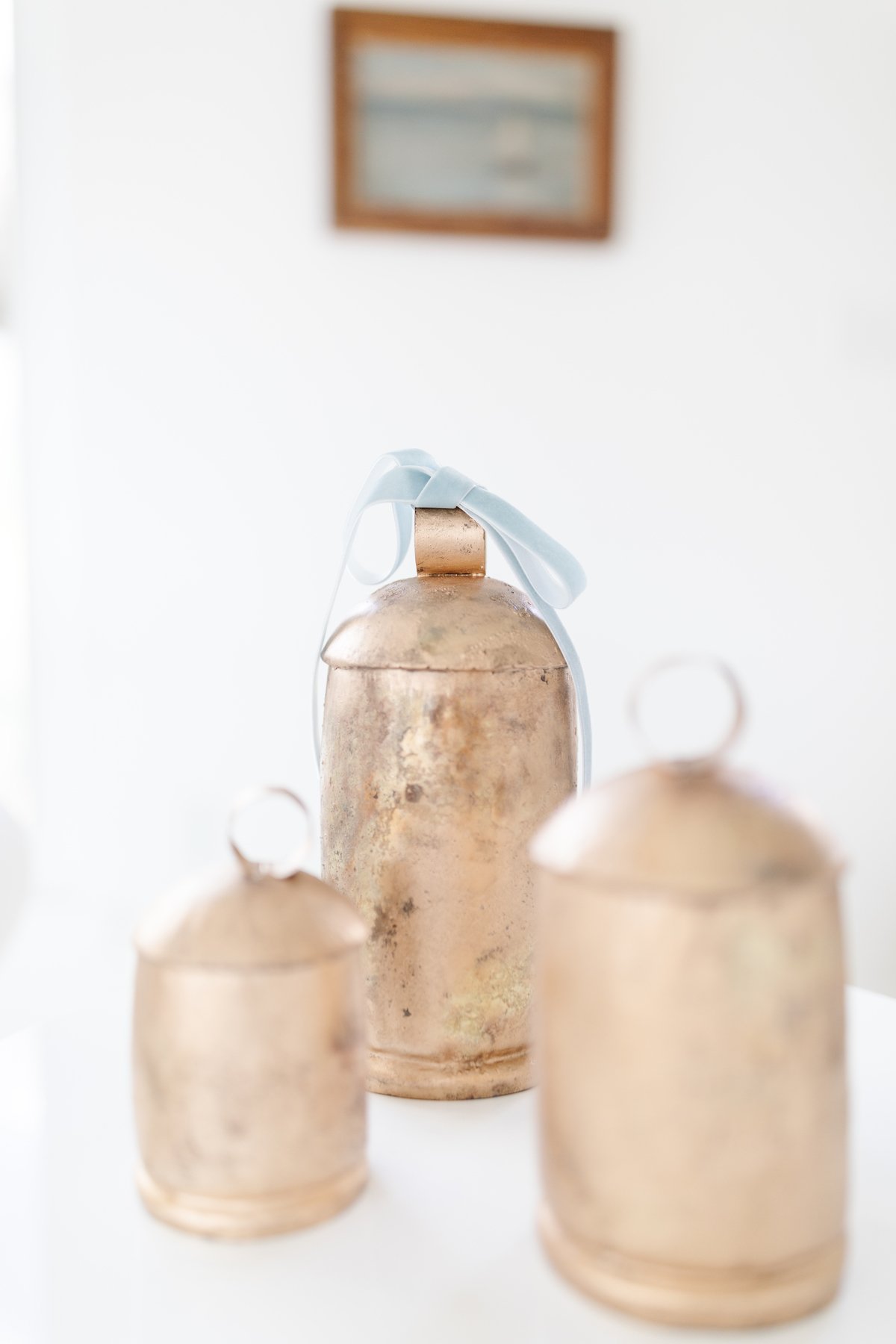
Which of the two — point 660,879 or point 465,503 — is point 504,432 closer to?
point 465,503

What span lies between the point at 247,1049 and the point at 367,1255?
96mm

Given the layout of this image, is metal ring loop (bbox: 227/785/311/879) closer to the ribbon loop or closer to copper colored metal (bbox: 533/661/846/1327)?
copper colored metal (bbox: 533/661/846/1327)

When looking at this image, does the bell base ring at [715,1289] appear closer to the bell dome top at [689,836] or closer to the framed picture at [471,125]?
the bell dome top at [689,836]

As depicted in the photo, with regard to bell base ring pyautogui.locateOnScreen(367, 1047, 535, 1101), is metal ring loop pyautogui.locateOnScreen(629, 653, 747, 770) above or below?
above

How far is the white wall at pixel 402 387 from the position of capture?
155cm

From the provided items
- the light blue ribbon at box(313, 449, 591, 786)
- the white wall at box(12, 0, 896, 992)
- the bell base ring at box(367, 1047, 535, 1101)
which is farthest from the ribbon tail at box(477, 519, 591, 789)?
the white wall at box(12, 0, 896, 992)

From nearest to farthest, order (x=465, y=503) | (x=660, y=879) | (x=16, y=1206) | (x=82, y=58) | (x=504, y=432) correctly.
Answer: (x=660, y=879) → (x=16, y=1206) → (x=465, y=503) → (x=82, y=58) → (x=504, y=432)

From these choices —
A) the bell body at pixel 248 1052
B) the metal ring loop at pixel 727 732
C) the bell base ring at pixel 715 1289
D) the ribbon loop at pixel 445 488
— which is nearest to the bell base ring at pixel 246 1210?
the bell body at pixel 248 1052

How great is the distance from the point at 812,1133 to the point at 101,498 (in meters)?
1.38

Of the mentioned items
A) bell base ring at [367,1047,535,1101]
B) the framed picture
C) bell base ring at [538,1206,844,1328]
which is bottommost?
bell base ring at [367,1047,535,1101]

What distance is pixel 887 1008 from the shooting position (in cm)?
73

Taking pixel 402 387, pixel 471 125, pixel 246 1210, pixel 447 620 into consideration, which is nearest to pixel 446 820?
pixel 447 620

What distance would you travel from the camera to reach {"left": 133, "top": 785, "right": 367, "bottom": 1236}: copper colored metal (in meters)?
0.44

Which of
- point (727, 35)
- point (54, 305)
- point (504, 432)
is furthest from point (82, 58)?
point (727, 35)
